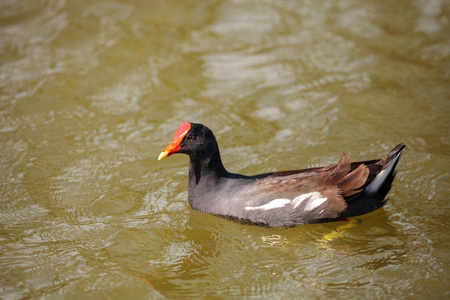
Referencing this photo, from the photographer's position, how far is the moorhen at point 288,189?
472 cm

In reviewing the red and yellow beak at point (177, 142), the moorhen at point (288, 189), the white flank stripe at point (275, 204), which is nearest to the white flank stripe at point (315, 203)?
the moorhen at point (288, 189)

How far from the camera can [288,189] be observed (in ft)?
15.7

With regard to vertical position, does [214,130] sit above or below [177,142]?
below

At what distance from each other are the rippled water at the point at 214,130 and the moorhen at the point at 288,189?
17cm

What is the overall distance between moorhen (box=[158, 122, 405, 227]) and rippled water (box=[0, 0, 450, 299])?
17 centimetres

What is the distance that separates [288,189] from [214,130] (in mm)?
2080

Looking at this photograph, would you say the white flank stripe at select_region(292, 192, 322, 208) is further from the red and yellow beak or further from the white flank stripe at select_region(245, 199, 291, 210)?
the red and yellow beak

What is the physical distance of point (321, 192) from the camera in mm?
4703

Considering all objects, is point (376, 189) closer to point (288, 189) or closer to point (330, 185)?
point (330, 185)

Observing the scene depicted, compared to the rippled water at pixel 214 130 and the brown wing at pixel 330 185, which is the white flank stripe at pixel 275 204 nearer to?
the brown wing at pixel 330 185

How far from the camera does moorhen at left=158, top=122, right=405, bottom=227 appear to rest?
472 cm

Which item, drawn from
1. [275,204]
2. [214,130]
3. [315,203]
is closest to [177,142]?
[275,204]

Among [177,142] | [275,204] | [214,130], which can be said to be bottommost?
[275,204]

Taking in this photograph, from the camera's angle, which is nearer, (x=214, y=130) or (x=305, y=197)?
(x=305, y=197)
